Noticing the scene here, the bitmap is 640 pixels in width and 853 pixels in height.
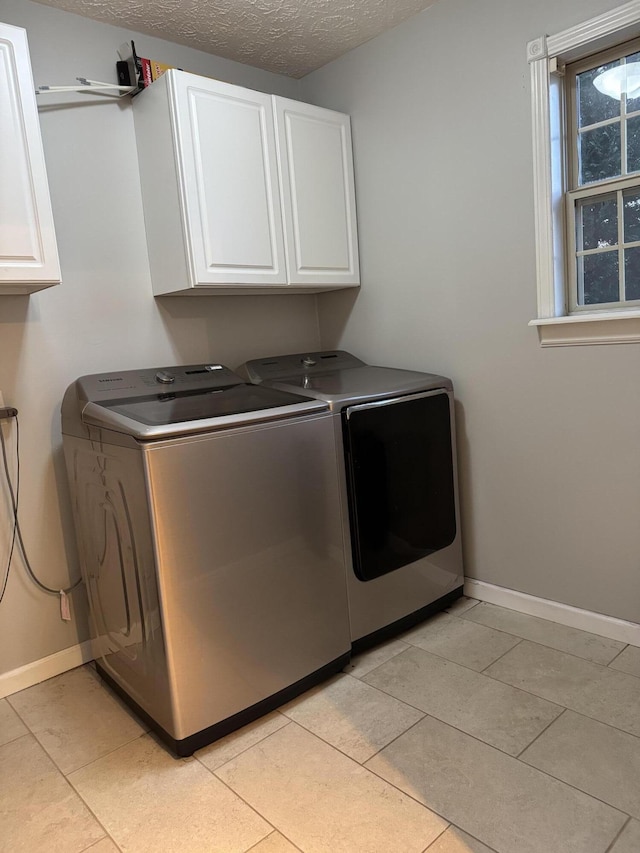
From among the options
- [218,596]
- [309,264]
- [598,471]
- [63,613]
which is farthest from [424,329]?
[63,613]

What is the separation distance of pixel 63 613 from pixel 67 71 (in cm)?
198

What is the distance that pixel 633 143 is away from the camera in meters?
2.02

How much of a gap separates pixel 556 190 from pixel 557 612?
5.15 ft

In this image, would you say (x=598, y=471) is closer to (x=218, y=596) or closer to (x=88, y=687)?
(x=218, y=596)

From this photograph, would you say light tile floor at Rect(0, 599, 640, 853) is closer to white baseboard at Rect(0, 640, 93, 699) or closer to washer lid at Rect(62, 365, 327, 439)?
white baseboard at Rect(0, 640, 93, 699)

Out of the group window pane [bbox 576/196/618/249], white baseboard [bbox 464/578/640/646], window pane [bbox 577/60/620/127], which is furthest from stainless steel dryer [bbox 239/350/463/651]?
window pane [bbox 577/60/620/127]

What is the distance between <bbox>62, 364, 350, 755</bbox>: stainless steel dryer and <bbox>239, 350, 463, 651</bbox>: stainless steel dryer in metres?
0.09

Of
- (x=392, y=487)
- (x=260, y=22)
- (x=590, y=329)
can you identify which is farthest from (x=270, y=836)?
(x=260, y=22)

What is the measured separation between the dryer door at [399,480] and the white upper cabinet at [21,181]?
3.59ft

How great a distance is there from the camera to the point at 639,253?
2049 mm

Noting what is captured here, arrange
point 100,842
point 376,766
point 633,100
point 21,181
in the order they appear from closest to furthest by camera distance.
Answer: point 100,842 < point 376,766 < point 21,181 < point 633,100

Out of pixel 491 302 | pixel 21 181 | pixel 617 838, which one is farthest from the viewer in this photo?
pixel 491 302

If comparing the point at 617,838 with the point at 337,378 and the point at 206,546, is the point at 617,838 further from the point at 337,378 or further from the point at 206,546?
the point at 337,378

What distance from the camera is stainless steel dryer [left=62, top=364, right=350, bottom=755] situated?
169cm
